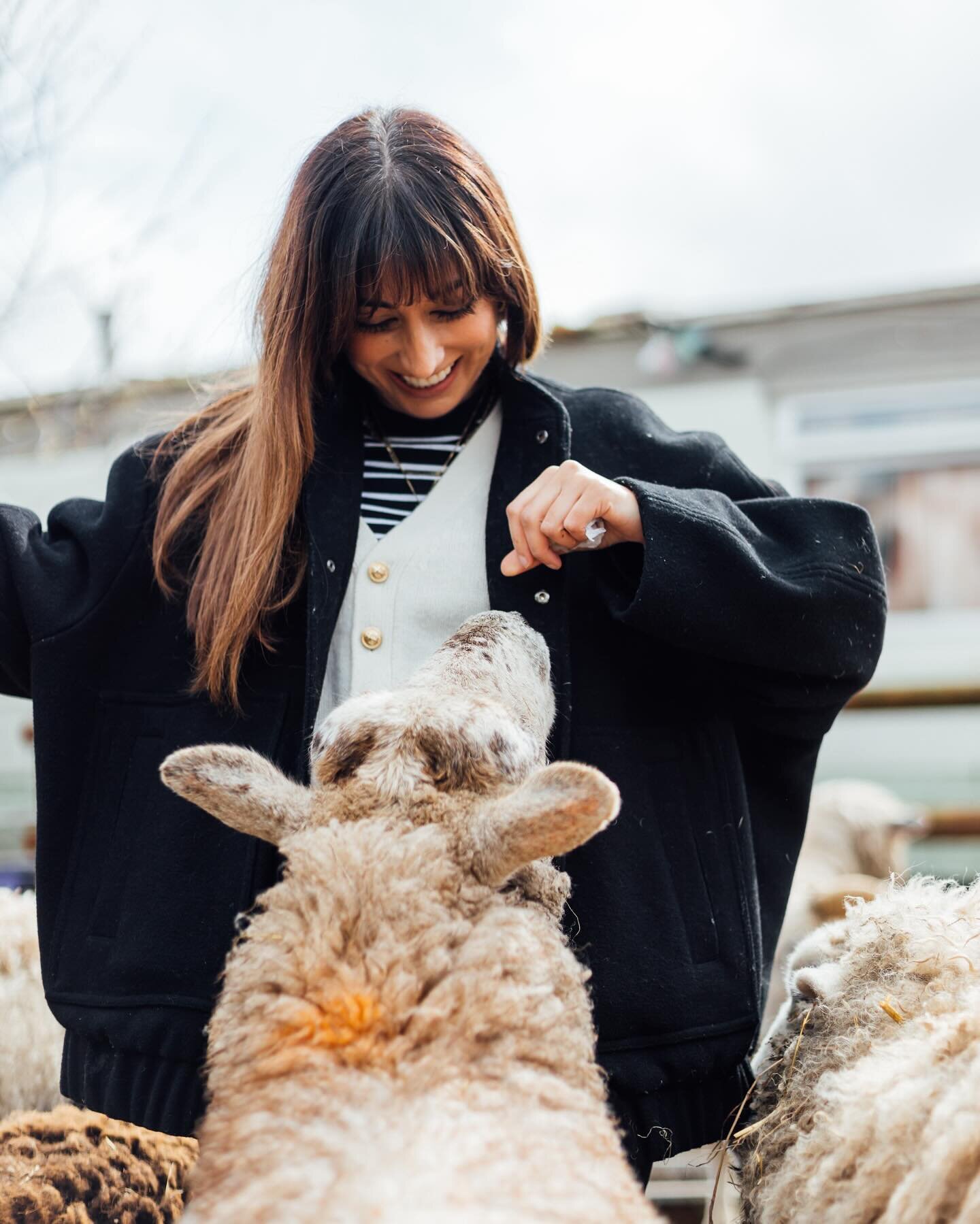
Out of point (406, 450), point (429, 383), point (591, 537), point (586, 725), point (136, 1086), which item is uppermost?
point (429, 383)

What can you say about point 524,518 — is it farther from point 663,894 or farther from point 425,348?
point 663,894

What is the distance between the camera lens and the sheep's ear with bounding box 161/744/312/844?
1.89 m

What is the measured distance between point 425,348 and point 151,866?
46.4 inches

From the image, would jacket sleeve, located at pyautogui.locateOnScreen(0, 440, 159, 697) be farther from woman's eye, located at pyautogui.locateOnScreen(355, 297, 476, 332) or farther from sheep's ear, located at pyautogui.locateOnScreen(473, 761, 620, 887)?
sheep's ear, located at pyautogui.locateOnScreen(473, 761, 620, 887)

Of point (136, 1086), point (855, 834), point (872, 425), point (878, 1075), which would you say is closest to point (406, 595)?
point (136, 1086)

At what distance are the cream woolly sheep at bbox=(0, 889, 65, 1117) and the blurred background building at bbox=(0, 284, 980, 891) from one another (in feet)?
21.4

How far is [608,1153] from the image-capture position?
5.15ft

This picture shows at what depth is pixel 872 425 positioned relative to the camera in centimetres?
948

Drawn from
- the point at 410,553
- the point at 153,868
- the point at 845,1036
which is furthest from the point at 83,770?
the point at 845,1036

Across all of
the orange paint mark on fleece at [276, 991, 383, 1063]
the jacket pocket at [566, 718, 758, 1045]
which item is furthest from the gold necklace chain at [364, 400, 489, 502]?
the orange paint mark on fleece at [276, 991, 383, 1063]

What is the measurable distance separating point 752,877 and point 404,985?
3.21 ft

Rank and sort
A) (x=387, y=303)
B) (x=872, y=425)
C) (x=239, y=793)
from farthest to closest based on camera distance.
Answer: (x=872, y=425), (x=387, y=303), (x=239, y=793)

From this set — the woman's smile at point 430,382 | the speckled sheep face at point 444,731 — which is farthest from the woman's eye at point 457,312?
the speckled sheep face at point 444,731

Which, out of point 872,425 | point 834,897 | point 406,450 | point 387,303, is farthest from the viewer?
point 872,425
